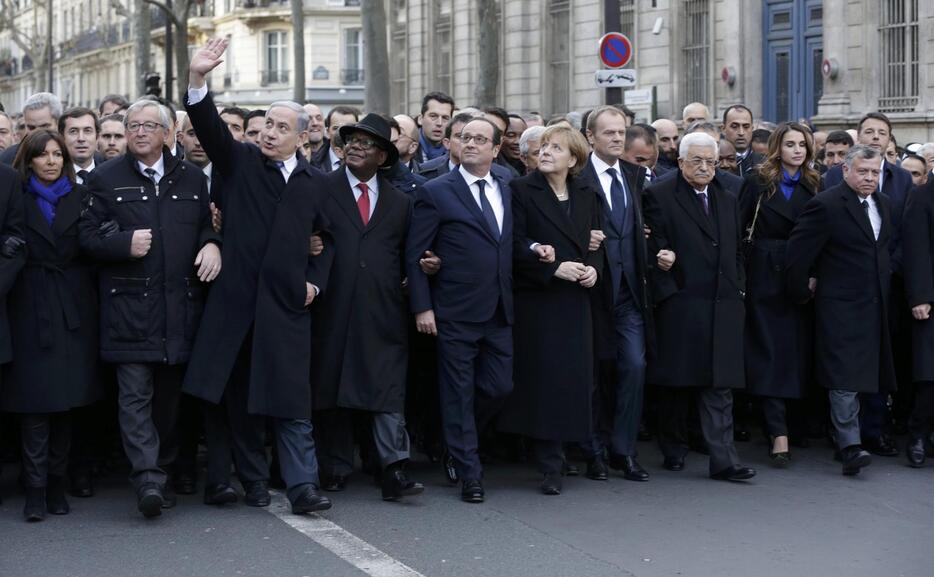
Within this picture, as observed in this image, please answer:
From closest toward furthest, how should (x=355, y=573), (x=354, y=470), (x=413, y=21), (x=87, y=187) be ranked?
(x=355, y=573), (x=87, y=187), (x=354, y=470), (x=413, y=21)

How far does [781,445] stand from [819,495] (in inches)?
38.4

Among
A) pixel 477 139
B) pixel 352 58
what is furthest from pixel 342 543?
pixel 352 58

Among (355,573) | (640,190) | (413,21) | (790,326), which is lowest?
(355,573)

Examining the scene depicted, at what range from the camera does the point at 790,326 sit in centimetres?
1101

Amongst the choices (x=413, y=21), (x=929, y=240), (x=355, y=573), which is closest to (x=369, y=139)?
(x=355, y=573)

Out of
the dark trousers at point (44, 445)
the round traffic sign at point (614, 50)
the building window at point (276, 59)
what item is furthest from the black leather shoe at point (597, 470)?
the building window at point (276, 59)

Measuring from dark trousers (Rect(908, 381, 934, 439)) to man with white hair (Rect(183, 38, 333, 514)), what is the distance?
4065 millimetres

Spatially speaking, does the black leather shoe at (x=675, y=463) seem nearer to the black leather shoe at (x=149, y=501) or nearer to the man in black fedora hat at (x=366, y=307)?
the man in black fedora hat at (x=366, y=307)

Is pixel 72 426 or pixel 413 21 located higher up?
pixel 413 21

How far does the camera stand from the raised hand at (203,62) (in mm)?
8742

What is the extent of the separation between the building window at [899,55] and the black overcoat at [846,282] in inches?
507

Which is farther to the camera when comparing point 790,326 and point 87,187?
point 790,326

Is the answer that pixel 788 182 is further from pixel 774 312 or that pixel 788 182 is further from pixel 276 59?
pixel 276 59

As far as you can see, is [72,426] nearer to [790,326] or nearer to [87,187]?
[87,187]
